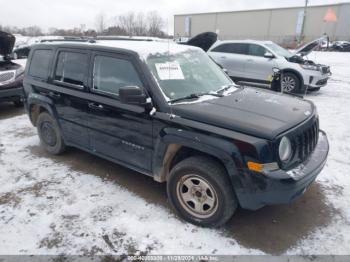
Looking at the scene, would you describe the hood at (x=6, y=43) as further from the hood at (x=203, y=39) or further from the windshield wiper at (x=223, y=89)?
the windshield wiper at (x=223, y=89)

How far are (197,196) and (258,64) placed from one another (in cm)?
755

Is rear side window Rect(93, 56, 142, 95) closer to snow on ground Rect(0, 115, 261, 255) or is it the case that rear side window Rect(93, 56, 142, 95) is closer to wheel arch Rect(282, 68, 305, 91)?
snow on ground Rect(0, 115, 261, 255)

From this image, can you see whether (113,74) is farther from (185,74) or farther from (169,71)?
(185,74)

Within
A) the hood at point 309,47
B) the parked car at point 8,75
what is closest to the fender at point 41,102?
the parked car at point 8,75

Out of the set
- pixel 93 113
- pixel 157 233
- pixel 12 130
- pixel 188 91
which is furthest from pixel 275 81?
pixel 12 130

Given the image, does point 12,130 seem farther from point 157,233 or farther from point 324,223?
point 324,223

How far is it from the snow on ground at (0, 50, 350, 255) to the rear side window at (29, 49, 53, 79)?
1419 millimetres

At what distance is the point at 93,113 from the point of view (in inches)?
149

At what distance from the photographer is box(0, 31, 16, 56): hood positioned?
23.9ft

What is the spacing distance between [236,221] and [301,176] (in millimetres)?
932

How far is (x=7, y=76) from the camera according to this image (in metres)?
7.45

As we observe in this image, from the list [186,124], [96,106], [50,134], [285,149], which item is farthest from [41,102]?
[285,149]

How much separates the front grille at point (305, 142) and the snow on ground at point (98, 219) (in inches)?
33.5

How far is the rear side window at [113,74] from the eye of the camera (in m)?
3.35
